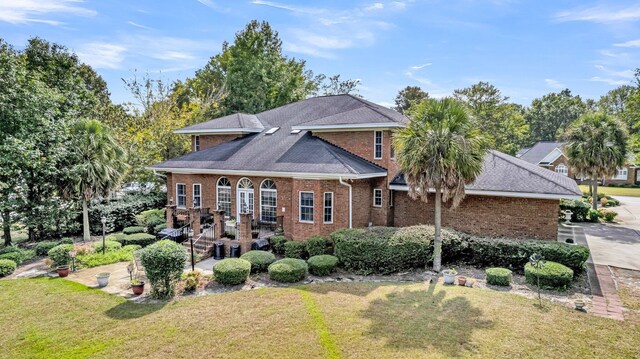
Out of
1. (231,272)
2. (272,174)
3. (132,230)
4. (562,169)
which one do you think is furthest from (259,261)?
(562,169)

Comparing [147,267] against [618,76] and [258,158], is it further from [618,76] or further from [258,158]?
[618,76]

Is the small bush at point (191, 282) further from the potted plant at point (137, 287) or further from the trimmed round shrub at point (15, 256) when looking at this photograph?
the trimmed round shrub at point (15, 256)

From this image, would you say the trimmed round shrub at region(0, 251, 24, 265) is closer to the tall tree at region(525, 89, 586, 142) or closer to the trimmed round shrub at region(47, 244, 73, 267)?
the trimmed round shrub at region(47, 244, 73, 267)

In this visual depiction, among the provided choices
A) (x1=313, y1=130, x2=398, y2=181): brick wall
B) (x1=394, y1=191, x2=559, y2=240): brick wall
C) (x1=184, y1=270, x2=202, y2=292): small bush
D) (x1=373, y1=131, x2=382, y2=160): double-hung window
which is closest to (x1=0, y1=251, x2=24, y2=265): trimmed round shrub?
(x1=184, y1=270, x2=202, y2=292): small bush

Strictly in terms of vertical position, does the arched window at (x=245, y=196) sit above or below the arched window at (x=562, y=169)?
below

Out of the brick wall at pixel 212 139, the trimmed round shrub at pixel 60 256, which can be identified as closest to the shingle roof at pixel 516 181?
the brick wall at pixel 212 139

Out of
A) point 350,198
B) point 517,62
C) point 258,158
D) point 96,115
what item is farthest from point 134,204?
point 517,62
